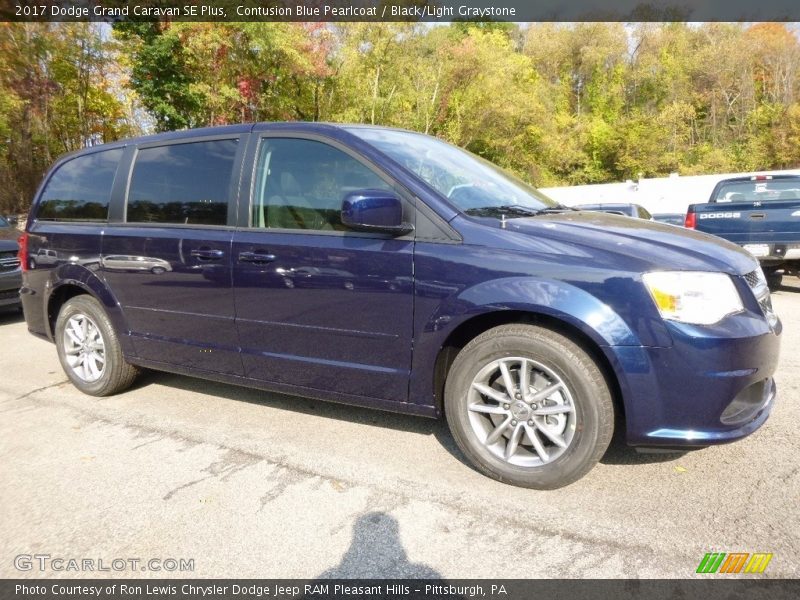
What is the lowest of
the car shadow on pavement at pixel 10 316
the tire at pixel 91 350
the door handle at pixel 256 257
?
the car shadow on pavement at pixel 10 316

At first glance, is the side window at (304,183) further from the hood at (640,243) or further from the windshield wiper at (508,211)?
the hood at (640,243)

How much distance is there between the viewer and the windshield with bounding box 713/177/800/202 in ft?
28.1

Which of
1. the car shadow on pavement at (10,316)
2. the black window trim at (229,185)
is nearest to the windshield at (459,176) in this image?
the black window trim at (229,185)

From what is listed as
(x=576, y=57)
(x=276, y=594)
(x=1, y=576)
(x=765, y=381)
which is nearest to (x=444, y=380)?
(x=276, y=594)

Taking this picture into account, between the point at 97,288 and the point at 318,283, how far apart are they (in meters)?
2.00

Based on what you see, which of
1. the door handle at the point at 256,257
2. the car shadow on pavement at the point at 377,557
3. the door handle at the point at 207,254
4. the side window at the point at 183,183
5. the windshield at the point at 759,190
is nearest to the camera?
the car shadow on pavement at the point at 377,557

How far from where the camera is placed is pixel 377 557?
2.20 meters

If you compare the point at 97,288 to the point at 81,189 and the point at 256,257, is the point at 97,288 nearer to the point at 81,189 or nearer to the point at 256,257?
the point at 81,189

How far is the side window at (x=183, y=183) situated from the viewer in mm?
3430

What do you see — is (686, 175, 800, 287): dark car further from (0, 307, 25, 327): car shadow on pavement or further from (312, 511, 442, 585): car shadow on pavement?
(0, 307, 25, 327): car shadow on pavement

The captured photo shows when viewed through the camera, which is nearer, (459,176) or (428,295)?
(428,295)

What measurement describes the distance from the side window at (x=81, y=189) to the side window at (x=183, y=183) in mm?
309

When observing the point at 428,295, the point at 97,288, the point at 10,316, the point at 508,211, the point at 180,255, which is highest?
the point at 508,211

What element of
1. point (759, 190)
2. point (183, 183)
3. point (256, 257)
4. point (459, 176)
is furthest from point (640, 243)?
point (759, 190)
